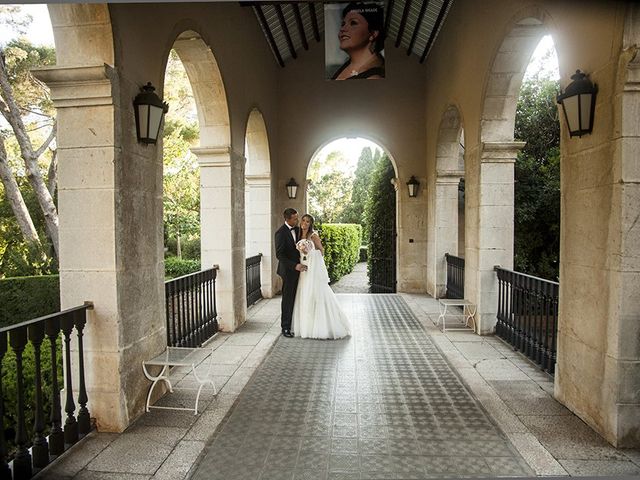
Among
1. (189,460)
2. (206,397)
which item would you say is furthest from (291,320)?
(189,460)

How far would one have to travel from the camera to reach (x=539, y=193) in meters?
9.70

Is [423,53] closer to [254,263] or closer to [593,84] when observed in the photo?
[254,263]

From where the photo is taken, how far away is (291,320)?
6762 mm

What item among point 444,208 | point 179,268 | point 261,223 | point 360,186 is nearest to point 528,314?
point 444,208

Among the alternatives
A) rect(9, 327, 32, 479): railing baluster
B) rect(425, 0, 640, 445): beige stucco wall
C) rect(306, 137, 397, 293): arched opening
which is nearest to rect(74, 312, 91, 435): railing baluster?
rect(9, 327, 32, 479): railing baluster

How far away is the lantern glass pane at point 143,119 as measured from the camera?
12.7 feet

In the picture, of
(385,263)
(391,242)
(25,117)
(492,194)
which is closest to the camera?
(492,194)

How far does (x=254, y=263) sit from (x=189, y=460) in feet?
21.4

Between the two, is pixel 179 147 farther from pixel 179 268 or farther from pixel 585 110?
pixel 585 110

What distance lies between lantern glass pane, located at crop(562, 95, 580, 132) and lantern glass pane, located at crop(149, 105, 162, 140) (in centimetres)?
338

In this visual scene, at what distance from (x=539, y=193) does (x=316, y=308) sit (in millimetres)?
5880

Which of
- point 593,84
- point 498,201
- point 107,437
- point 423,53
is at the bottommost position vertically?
point 107,437

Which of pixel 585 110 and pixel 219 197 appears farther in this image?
pixel 219 197

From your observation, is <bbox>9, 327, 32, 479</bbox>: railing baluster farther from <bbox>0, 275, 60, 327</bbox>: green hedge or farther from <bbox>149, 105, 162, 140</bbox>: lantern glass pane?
<bbox>0, 275, 60, 327</bbox>: green hedge
